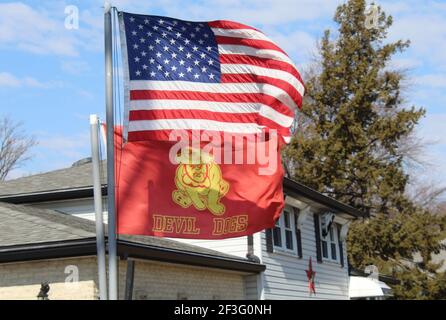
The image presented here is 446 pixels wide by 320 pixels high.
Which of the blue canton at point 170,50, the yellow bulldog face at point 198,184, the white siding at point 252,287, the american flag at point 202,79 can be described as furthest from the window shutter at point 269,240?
the blue canton at point 170,50

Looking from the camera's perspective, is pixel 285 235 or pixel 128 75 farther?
pixel 285 235

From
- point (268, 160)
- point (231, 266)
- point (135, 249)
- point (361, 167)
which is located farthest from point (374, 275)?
point (268, 160)

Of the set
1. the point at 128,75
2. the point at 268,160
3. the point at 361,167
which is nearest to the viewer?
the point at 128,75

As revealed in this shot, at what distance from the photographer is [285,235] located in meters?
22.6

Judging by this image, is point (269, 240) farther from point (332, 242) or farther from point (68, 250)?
point (68, 250)

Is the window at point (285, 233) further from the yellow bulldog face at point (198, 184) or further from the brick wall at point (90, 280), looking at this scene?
the yellow bulldog face at point (198, 184)

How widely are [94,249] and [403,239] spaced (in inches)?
1010

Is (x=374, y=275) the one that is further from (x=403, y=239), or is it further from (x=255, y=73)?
(x=255, y=73)

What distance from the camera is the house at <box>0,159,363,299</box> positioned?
19359mm

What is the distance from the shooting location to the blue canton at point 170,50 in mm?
9094

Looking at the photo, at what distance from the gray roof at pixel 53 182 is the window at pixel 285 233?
5.70 meters

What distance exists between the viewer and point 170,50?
9312 mm

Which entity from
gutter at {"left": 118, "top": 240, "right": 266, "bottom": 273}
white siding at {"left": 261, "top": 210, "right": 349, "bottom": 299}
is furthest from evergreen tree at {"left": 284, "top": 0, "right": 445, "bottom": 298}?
gutter at {"left": 118, "top": 240, "right": 266, "bottom": 273}
